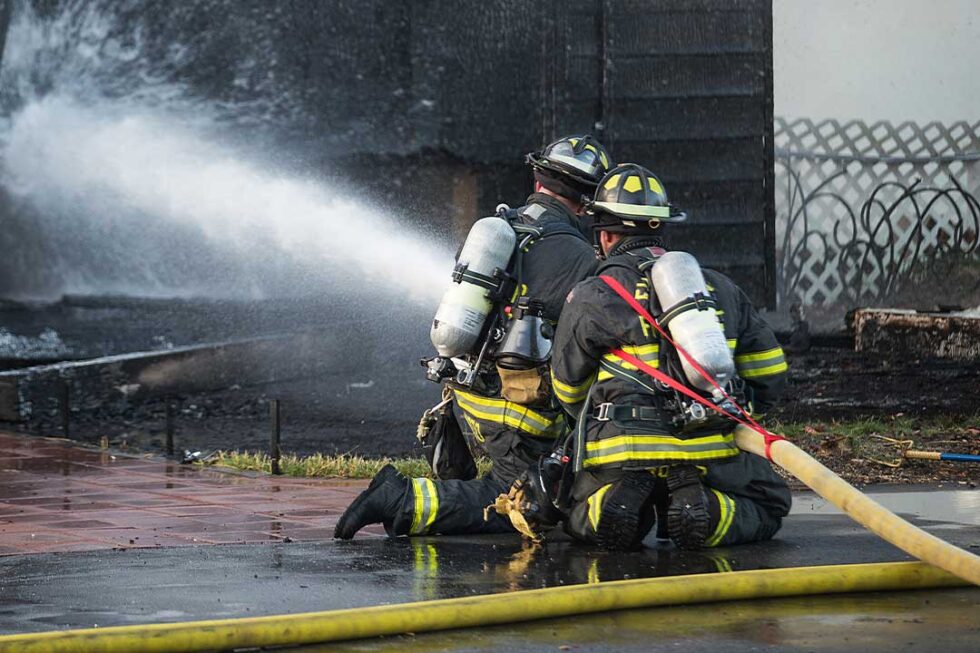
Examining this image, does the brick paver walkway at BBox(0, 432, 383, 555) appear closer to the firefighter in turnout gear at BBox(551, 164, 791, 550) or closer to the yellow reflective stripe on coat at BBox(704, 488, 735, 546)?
the firefighter in turnout gear at BBox(551, 164, 791, 550)

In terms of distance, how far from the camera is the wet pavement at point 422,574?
362 cm

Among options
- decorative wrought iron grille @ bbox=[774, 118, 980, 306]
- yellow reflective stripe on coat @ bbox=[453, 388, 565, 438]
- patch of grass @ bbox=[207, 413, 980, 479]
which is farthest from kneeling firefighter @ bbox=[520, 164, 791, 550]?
decorative wrought iron grille @ bbox=[774, 118, 980, 306]

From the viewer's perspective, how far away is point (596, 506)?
4.62 m

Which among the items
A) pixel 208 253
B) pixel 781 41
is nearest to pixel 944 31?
pixel 781 41

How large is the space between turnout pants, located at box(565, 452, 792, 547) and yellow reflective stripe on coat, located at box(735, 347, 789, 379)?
0.85 feet

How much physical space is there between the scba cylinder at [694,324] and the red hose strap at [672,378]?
0.05 ft

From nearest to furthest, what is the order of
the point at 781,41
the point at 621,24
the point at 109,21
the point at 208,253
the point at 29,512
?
the point at 29,512 → the point at 621,24 → the point at 781,41 → the point at 109,21 → the point at 208,253

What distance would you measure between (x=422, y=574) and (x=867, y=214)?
31.9 feet

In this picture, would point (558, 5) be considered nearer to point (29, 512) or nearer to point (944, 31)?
point (944, 31)

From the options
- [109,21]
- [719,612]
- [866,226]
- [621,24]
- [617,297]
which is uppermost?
[109,21]

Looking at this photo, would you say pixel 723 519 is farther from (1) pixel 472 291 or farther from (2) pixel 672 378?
(1) pixel 472 291

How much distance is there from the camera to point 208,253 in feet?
54.0

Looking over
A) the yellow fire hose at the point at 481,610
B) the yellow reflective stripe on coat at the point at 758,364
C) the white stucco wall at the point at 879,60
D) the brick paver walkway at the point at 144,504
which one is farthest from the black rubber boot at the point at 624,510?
the white stucco wall at the point at 879,60

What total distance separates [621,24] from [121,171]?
652cm
